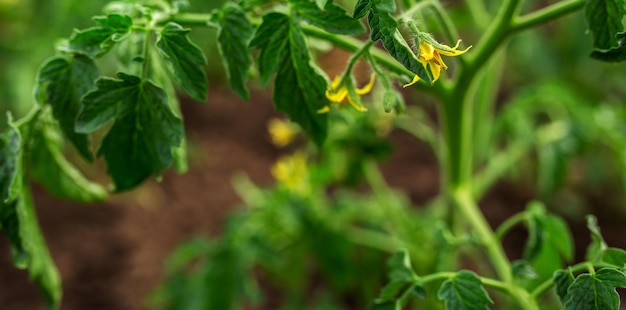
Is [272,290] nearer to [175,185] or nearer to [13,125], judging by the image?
[175,185]

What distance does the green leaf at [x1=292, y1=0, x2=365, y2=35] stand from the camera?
74 cm

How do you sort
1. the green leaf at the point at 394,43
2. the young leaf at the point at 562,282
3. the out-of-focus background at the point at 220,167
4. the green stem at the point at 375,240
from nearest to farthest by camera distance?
the green leaf at the point at 394,43 < the young leaf at the point at 562,282 < the green stem at the point at 375,240 < the out-of-focus background at the point at 220,167

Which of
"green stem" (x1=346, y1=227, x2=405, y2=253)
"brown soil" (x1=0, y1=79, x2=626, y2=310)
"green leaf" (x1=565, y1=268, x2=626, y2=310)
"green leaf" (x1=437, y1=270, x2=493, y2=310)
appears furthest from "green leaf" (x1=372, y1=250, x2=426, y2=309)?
"brown soil" (x1=0, y1=79, x2=626, y2=310)

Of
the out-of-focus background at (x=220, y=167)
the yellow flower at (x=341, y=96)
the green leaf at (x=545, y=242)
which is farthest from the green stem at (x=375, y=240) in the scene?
the yellow flower at (x=341, y=96)

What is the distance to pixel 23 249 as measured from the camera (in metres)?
0.89

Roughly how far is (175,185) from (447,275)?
4.90 feet

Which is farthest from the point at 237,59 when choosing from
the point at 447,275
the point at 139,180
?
the point at 447,275

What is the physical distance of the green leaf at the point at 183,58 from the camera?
0.76 metres

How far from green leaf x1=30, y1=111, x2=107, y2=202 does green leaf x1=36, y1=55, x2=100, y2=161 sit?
0.28ft

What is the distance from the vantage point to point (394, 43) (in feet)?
2.06

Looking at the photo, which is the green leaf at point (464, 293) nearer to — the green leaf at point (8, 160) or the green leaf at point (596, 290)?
the green leaf at point (596, 290)

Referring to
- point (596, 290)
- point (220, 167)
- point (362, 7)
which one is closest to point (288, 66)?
point (362, 7)

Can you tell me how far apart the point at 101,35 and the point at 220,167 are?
1476 mm

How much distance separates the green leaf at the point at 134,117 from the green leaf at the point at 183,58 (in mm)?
29
